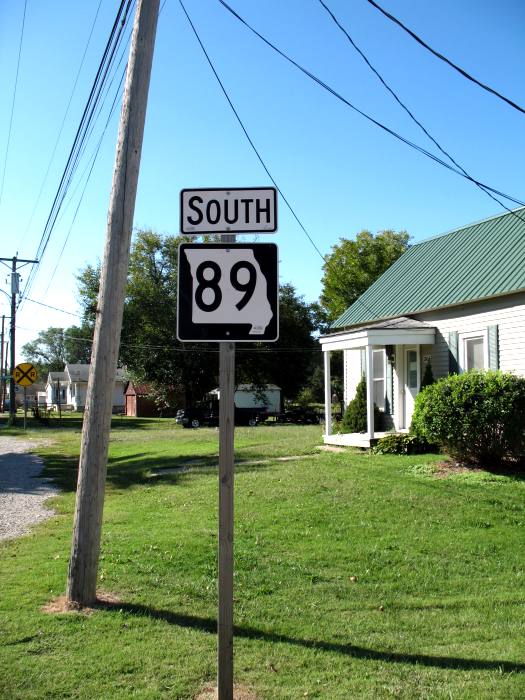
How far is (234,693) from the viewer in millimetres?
4086

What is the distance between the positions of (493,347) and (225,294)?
1237 cm

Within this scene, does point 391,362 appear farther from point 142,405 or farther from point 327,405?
point 142,405

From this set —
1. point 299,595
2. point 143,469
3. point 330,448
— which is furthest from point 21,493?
point 299,595

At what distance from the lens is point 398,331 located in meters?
17.2

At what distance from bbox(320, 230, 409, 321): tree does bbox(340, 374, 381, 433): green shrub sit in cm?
2369

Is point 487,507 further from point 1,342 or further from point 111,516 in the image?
point 1,342

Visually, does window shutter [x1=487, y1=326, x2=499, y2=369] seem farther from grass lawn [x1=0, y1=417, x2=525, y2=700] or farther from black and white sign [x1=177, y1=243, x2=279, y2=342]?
black and white sign [x1=177, y1=243, x2=279, y2=342]

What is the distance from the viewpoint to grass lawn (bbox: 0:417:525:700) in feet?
14.1

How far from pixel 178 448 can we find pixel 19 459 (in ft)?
15.6

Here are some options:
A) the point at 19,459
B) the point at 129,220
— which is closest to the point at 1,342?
the point at 19,459

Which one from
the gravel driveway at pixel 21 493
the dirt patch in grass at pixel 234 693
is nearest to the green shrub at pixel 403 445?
the gravel driveway at pixel 21 493

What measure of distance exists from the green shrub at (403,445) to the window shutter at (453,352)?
2.18 meters

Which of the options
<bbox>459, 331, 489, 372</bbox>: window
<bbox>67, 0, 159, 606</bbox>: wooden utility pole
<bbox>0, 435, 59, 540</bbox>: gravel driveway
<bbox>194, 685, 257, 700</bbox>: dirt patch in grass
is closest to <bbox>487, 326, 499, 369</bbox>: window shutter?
<bbox>459, 331, 489, 372</bbox>: window

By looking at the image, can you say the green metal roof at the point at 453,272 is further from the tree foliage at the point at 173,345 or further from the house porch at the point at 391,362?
the tree foliage at the point at 173,345
